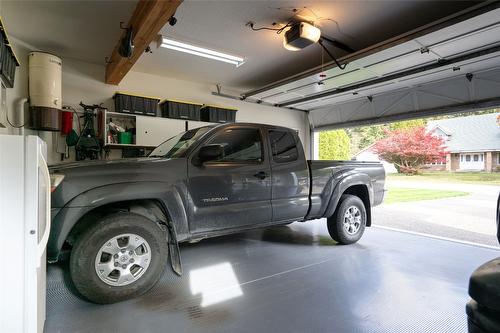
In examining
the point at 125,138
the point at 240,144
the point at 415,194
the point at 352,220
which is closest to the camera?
the point at 240,144

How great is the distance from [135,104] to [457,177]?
8.84 m

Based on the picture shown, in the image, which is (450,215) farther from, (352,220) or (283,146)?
(283,146)

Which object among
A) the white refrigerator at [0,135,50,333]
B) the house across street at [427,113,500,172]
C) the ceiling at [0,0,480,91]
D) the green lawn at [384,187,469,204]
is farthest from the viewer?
the green lawn at [384,187,469,204]

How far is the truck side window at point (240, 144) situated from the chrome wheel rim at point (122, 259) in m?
1.18

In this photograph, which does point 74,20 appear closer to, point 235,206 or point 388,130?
point 235,206

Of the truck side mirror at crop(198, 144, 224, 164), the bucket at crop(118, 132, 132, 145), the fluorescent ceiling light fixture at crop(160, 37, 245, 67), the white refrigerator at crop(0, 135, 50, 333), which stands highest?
the fluorescent ceiling light fixture at crop(160, 37, 245, 67)

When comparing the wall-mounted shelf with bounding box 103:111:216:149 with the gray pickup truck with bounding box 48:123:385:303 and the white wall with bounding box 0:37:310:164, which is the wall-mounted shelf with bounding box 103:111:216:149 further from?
the gray pickup truck with bounding box 48:123:385:303

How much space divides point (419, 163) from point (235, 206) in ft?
27.5

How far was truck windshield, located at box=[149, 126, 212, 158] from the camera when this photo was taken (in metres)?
2.91

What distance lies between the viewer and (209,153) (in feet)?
9.02

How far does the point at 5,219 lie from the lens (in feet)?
4.76

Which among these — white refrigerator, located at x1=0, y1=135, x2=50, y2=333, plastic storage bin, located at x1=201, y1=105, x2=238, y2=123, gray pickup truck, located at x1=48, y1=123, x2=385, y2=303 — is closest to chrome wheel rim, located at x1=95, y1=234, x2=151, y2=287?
gray pickup truck, located at x1=48, y1=123, x2=385, y2=303

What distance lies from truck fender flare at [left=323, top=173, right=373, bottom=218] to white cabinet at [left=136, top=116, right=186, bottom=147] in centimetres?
313

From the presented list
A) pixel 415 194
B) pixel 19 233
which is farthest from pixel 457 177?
pixel 19 233
